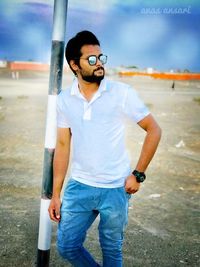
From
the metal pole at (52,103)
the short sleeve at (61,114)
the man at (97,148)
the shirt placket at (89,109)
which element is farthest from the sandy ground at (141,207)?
the shirt placket at (89,109)

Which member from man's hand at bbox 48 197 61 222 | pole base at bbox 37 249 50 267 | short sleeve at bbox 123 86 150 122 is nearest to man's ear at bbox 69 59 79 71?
short sleeve at bbox 123 86 150 122

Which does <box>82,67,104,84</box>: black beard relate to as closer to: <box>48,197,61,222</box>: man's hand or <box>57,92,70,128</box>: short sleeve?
<box>57,92,70,128</box>: short sleeve

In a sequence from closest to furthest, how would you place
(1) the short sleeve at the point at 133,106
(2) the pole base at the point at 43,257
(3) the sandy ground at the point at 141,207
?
(1) the short sleeve at the point at 133,106 → (2) the pole base at the point at 43,257 → (3) the sandy ground at the point at 141,207

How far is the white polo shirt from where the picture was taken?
2779 mm

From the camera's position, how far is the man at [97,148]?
2.80 m

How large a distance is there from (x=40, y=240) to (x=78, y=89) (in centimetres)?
145

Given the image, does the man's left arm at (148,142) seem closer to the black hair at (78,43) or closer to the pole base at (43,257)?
the black hair at (78,43)

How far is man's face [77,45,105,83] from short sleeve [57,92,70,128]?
0.84 feet

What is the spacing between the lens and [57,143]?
10.1ft

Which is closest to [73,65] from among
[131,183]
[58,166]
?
[58,166]

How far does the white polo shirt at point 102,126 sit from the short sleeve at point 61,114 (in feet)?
0.04

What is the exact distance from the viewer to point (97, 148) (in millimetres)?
2818

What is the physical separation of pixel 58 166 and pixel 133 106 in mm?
830

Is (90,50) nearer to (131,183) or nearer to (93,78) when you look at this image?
(93,78)
